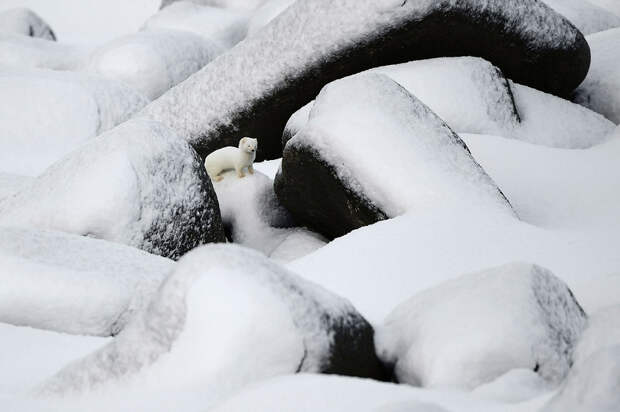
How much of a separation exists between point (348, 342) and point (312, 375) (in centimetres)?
20

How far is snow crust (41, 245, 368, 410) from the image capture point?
1.33m

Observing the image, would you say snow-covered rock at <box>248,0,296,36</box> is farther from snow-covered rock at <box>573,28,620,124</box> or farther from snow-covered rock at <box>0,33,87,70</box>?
snow-covered rock at <box>573,28,620,124</box>

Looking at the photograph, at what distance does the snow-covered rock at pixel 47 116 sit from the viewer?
356cm

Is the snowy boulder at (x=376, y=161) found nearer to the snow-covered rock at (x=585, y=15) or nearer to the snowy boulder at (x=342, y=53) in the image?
the snowy boulder at (x=342, y=53)

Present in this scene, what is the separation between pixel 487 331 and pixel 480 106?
5.53 feet

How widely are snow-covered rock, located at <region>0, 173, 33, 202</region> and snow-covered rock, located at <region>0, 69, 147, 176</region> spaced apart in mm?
235

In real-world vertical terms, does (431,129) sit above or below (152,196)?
above

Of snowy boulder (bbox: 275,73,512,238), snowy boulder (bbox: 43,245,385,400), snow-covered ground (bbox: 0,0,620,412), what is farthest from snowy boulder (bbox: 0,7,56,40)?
snowy boulder (bbox: 43,245,385,400)

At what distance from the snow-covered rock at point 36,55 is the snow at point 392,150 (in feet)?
9.56

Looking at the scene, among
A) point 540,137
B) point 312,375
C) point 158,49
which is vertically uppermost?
point 312,375

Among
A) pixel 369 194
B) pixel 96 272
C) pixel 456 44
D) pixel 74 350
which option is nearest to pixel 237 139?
pixel 456 44

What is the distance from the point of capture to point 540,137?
10.0 ft

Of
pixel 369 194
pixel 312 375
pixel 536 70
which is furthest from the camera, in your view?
pixel 536 70

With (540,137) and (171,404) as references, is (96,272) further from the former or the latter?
(540,137)
